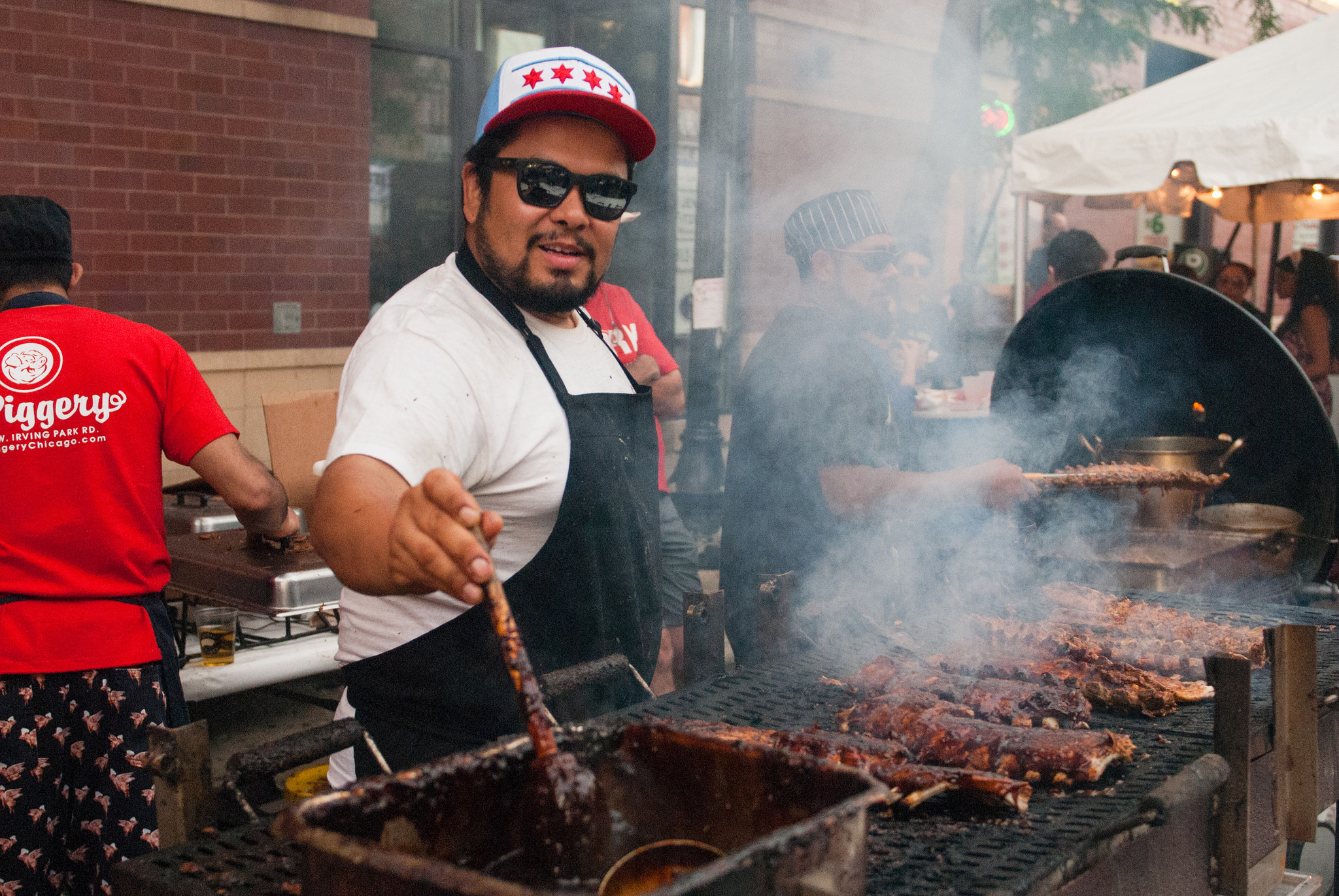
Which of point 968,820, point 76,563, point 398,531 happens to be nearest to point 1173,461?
point 968,820

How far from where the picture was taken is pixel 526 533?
2.15 m

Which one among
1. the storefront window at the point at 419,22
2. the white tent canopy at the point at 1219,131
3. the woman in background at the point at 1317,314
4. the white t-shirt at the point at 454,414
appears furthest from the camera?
the storefront window at the point at 419,22

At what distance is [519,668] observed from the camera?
1.36 m

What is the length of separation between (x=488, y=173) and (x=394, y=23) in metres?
6.70

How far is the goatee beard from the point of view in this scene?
226 centimetres

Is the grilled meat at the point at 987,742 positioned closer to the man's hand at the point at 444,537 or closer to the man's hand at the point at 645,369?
the man's hand at the point at 444,537

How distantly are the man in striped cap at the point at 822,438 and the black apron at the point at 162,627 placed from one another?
1.82m

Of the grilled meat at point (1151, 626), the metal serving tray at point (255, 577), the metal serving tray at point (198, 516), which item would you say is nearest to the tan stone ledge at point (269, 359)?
the metal serving tray at point (198, 516)

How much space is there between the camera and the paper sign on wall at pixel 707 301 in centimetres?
734

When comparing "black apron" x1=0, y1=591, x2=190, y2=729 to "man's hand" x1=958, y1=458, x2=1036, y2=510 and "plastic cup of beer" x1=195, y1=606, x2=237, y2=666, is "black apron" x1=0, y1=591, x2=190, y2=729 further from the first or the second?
"man's hand" x1=958, y1=458, x2=1036, y2=510

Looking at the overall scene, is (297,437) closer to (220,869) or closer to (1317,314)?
(220,869)

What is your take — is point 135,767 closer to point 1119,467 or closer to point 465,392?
point 465,392

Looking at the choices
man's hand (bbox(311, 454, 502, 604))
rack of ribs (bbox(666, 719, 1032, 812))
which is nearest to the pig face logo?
man's hand (bbox(311, 454, 502, 604))

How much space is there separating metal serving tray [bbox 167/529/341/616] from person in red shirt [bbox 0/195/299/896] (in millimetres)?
542
